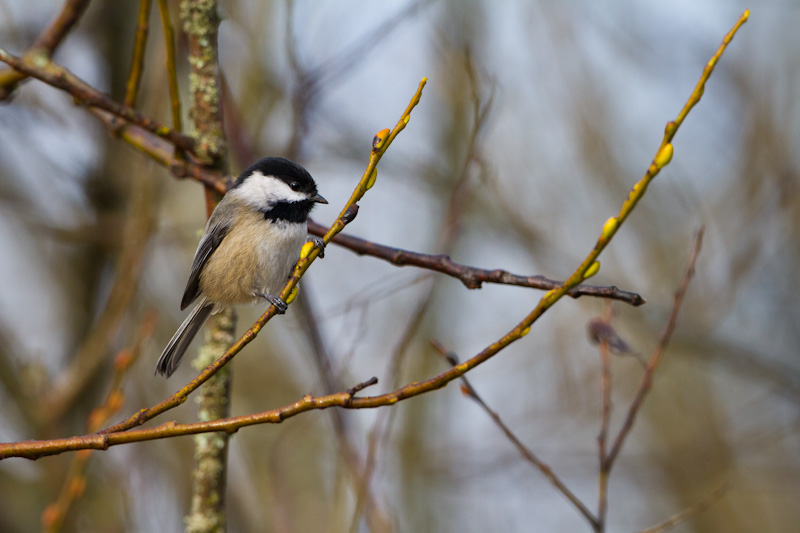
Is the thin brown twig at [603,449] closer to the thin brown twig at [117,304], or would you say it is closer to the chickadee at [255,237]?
the chickadee at [255,237]

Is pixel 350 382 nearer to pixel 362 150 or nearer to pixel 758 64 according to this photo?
pixel 362 150

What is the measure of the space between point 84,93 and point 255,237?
0.69m

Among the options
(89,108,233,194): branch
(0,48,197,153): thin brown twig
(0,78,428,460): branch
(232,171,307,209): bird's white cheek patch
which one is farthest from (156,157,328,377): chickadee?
(0,78,428,460): branch

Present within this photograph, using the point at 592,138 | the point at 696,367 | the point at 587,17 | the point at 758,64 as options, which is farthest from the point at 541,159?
the point at 696,367

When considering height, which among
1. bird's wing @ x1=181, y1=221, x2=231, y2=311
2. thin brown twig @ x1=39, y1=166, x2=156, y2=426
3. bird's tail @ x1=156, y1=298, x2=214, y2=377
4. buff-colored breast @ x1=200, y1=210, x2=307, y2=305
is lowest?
bird's tail @ x1=156, y1=298, x2=214, y2=377

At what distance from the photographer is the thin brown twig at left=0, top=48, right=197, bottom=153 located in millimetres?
1896

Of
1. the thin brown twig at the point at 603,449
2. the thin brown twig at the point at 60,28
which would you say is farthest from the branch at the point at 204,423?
the thin brown twig at the point at 60,28

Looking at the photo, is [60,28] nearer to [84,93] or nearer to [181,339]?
[84,93]

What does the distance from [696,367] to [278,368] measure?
3.67 meters

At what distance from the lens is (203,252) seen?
2.45 meters

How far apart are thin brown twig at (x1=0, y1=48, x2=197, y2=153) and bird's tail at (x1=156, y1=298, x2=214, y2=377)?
0.62 m

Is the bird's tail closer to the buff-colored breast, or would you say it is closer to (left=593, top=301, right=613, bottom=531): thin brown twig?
the buff-colored breast

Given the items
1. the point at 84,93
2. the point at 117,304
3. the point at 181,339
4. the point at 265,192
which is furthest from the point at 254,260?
the point at 117,304

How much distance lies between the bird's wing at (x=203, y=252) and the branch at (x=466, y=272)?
0.65 meters
